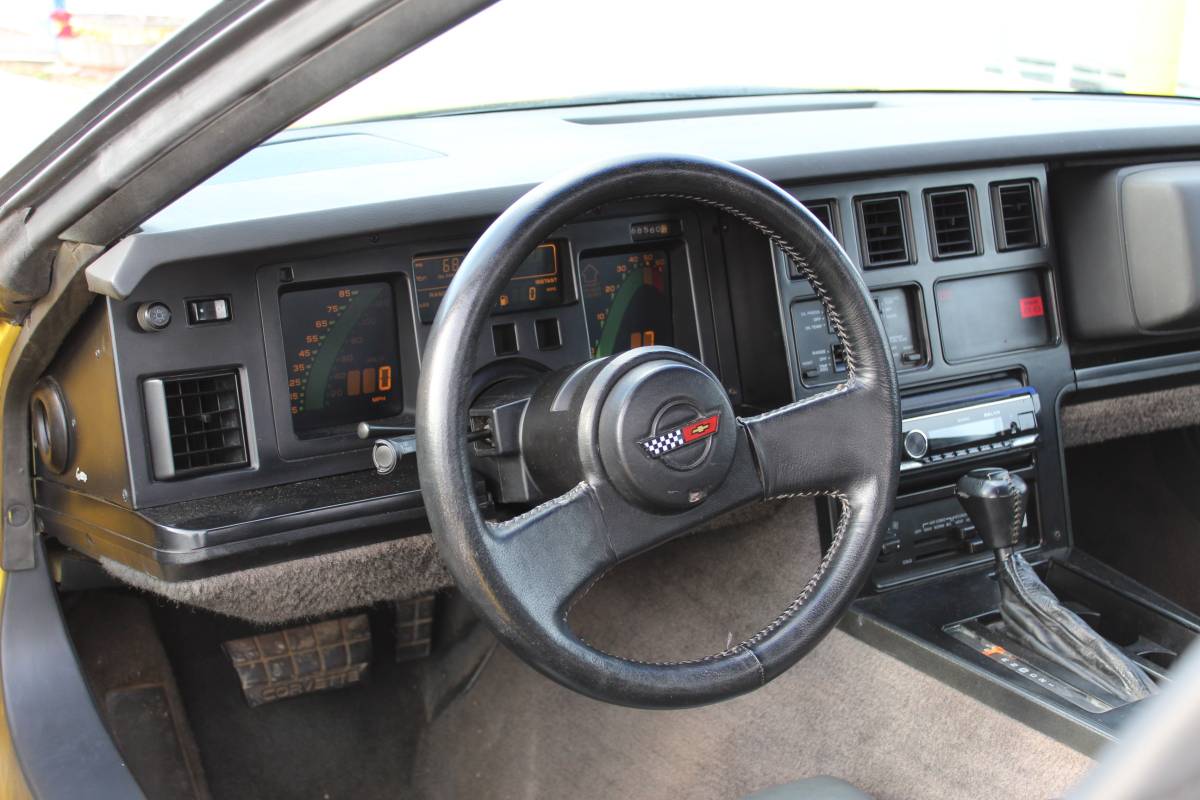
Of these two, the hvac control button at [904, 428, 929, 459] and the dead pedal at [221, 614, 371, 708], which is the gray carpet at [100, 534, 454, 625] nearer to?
the dead pedal at [221, 614, 371, 708]

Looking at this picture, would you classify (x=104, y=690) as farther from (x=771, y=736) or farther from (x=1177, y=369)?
(x=1177, y=369)

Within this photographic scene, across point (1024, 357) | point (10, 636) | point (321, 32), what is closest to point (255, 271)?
point (10, 636)

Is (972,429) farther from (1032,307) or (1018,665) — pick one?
(1018,665)

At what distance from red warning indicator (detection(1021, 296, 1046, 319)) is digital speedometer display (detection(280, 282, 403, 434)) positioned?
3.62ft

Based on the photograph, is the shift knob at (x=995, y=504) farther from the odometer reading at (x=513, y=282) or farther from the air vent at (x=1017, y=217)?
the odometer reading at (x=513, y=282)

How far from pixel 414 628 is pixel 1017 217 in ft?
4.53

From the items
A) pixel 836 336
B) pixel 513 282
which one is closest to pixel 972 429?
pixel 836 336

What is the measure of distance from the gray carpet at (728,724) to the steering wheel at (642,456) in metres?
0.43

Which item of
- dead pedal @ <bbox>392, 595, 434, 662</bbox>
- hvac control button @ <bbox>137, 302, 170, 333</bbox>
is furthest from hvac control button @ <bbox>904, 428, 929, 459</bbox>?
hvac control button @ <bbox>137, 302, 170, 333</bbox>

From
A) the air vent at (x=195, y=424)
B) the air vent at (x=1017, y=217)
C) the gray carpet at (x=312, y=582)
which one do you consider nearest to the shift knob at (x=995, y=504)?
the air vent at (x=1017, y=217)

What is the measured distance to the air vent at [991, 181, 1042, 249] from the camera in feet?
6.85

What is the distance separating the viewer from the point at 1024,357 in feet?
6.83

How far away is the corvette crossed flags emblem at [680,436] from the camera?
133 cm

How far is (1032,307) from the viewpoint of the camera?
2125mm
